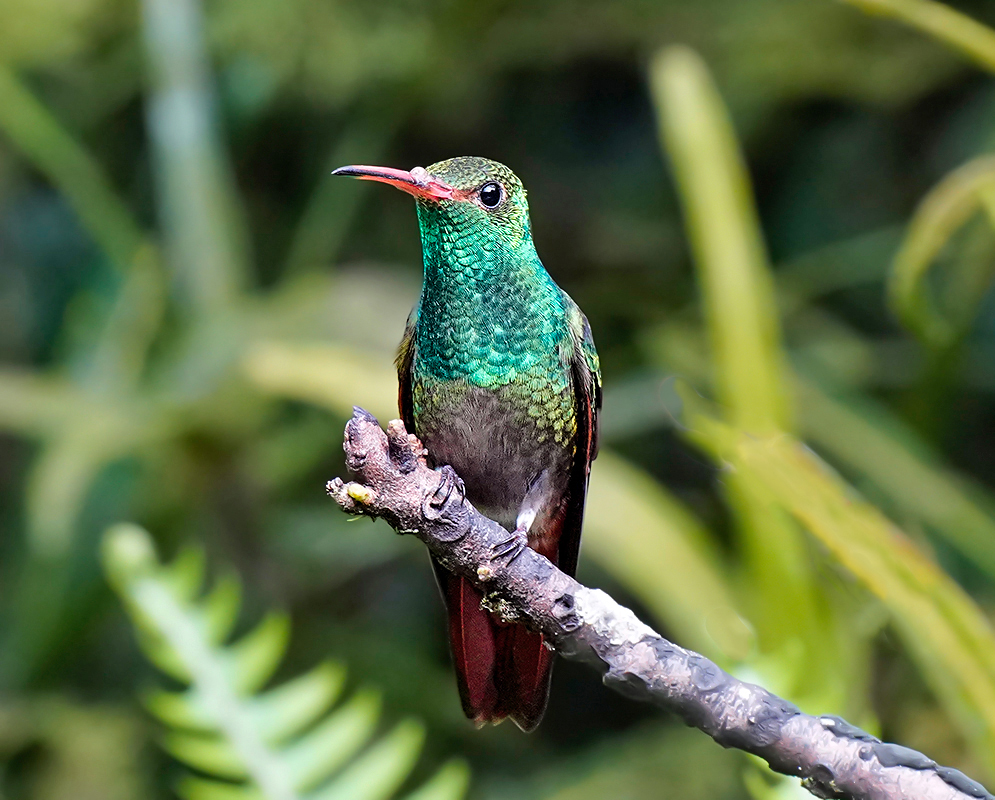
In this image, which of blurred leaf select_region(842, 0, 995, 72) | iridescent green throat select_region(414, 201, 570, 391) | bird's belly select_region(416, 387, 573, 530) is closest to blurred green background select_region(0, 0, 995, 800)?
blurred leaf select_region(842, 0, 995, 72)

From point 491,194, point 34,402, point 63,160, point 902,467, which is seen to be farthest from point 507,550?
point 63,160

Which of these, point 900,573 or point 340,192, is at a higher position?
point 340,192

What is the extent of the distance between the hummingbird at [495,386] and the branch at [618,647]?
0.17m

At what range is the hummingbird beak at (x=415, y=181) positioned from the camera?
99 cm

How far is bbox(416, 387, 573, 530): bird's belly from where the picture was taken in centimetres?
126

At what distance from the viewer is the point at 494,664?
4.01 ft

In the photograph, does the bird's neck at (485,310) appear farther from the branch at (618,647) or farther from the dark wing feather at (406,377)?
the branch at (618,647)

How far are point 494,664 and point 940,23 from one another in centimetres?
118

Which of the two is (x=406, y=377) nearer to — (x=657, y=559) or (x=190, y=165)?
(x=657, y=559)

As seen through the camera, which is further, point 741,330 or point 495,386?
point 741,330

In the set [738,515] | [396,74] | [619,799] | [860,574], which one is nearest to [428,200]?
[860,574]

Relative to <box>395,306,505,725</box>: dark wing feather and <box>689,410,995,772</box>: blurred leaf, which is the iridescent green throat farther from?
<box>689,410,995,772</box>: blurred leaf

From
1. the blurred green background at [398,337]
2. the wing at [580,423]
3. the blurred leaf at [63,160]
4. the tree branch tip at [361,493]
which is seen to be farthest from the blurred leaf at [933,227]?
the blurred leaf at [63,160]

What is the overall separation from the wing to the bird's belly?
3 cm
